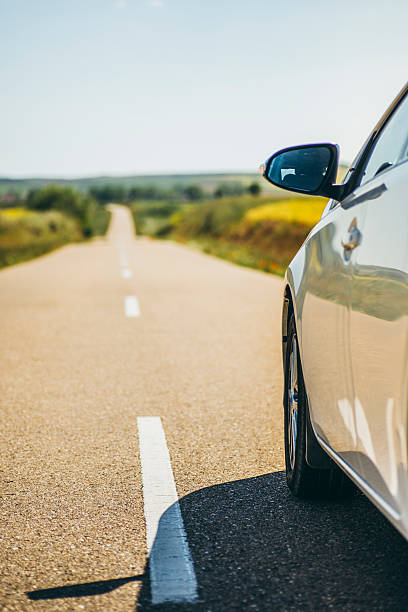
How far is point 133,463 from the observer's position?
3764 millimetres

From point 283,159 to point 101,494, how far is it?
1618 millimetres

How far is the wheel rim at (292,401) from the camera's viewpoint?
10.6 ft

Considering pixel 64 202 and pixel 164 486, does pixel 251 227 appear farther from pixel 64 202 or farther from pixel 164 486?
pixel 164 486

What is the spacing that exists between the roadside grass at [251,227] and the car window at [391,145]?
1432 centimetres

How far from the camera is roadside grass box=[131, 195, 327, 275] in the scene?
98.5 feet

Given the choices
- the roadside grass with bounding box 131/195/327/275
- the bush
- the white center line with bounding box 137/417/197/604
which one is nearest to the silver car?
the white center line with bounding box 137/417/197/604

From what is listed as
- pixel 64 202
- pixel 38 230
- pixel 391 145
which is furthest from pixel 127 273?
pixel 64 202

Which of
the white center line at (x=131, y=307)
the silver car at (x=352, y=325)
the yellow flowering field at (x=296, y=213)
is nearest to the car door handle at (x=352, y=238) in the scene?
the silver car at (x=352, y=325)

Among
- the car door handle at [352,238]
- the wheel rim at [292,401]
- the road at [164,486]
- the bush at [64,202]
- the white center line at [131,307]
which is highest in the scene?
the car door handle at [352,238]

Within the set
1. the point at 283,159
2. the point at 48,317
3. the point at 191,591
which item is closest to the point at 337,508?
the point at 191,591

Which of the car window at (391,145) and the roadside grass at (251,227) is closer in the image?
the car window at (391,145)

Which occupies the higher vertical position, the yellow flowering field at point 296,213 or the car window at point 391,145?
the car window at point 391,145

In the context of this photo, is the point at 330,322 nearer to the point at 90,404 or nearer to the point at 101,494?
the point at 101,494

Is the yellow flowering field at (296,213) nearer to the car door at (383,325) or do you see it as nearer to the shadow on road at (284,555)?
the shadow on road at (284,555)
